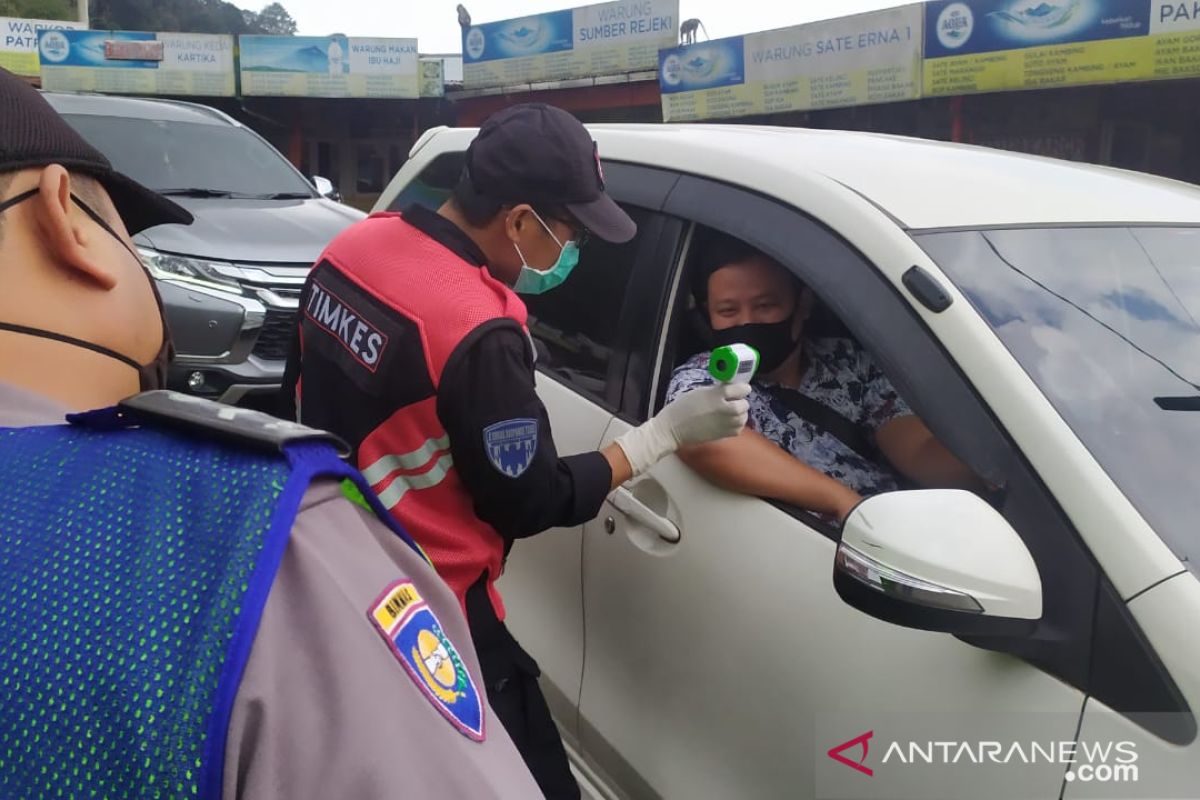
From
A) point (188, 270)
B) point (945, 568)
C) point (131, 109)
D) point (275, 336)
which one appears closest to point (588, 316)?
point (945, 568)

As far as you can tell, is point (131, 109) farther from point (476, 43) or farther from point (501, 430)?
point (476, 43)

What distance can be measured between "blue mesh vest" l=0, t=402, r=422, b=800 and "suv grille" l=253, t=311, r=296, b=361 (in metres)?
4.42

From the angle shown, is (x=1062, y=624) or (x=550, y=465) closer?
(x=1062, y=624)

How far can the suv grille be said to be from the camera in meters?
4.92

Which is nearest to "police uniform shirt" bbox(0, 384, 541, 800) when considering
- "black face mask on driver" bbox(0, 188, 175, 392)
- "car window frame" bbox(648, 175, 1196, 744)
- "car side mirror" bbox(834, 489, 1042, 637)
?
"black face mask on driver" bbox(0, 188, 175, 392)

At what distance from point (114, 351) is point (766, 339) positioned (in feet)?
4.95

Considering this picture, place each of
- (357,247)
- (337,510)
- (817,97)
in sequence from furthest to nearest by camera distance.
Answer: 1. (817,97)
2. (357,247)
3. (337,510)

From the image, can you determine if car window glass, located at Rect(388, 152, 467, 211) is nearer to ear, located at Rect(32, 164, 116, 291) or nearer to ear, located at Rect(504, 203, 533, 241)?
ear, located at Rect(504, 203, 533, 241)

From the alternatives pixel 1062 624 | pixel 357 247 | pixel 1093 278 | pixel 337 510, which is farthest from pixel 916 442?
pixel 337 510

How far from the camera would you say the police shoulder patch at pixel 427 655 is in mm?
688

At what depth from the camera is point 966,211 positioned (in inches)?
65.9

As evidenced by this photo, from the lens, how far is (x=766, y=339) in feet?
7.04

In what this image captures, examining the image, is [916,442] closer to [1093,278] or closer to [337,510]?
[1093,278]

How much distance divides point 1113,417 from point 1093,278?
14.0 inches
